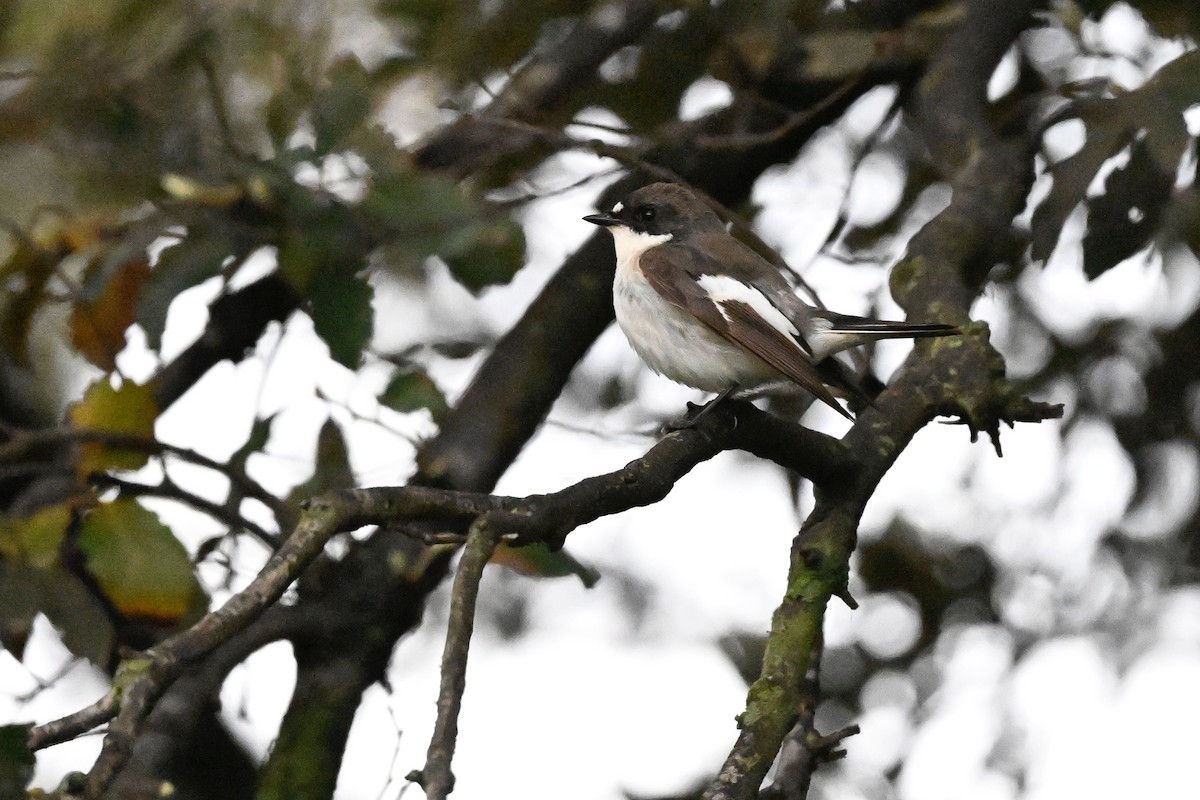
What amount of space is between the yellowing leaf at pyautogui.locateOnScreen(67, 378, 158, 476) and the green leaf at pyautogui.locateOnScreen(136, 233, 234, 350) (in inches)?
8.4

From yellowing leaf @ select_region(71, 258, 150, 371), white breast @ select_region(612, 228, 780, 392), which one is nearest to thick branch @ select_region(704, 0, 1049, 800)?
white breast @ select_region(612, 228, 780, 392)

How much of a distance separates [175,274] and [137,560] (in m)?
0.69

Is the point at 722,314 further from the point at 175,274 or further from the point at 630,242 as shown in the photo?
the point at 175,274

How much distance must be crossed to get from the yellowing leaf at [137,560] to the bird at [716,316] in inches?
52.9

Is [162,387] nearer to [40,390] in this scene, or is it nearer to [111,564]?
[40,390]

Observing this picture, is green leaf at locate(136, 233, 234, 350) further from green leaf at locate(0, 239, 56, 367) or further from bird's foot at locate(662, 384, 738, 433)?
bird's foot at locate(662, 384, 738, 433)

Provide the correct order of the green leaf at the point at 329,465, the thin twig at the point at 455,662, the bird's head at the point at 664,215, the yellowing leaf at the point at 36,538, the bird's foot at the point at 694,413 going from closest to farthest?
the thin twig at the point at 455,662, the bird's foot at the point at 694,413, the yellowing leaf at the point at 36,538, the green leaf at the point at 329,465, the bird's head at the point at 664,215

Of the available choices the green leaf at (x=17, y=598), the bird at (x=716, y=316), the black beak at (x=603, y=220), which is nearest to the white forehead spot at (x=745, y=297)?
the bird at (x=716, y=316)

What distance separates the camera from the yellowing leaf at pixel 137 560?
10.3 ft

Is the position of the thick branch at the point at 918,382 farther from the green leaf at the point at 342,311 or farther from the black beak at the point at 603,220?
the green leaf at the point at 342,311

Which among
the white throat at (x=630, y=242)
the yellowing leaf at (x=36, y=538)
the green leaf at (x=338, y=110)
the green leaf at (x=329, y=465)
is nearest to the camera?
the yellowing leaf at (x=36, y=538)

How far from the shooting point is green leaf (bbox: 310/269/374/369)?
131 inches

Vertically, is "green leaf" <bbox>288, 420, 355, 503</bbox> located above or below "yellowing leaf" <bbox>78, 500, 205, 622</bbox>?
above

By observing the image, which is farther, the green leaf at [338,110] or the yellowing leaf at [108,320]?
the yellowing leaf at [108,320]
